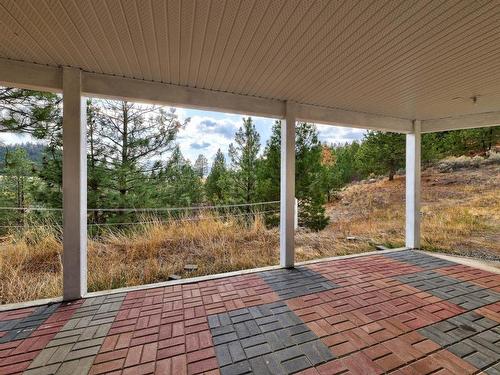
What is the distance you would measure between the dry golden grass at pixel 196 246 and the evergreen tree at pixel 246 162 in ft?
6.91

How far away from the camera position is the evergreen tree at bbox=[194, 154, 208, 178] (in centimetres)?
738

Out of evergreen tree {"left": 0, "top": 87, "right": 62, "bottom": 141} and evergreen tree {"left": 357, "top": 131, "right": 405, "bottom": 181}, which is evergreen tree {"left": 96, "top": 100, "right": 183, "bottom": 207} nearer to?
evergreen tree {"left": 0, "top": 87, "right": 62, "bottom": 141}

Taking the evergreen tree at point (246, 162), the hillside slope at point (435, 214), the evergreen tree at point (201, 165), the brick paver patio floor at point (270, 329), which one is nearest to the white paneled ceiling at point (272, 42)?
the brick paver patio floor at point (270, 329)

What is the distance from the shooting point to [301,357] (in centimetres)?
166

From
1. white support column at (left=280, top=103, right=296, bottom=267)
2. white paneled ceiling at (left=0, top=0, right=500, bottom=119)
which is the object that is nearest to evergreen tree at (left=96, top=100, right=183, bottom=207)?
white paneled ceiling at (left=0, top=0, right=500, bottom=119)

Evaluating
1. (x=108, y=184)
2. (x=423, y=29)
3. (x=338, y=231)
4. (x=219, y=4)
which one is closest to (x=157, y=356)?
(x=219, y=4)

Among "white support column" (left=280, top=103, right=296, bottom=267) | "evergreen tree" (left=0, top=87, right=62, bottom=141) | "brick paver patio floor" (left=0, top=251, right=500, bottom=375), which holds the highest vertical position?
"evergreen tree" (left=0, top=87, right=62, bottom=141)

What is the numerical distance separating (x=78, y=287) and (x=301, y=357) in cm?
233

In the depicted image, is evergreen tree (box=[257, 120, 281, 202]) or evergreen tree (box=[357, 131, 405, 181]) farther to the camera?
evergreen tree (box=[357, 131, 405, 181])

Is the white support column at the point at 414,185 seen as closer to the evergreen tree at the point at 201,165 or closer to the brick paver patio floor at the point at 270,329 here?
the brick paver patio floor at the point at 270,329

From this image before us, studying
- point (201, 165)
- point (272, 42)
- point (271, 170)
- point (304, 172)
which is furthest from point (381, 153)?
point (272, 42)

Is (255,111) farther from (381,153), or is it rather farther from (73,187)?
(381,153)

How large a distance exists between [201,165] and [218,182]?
32.0 inches

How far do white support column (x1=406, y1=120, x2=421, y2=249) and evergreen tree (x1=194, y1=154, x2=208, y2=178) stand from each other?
5449mm
